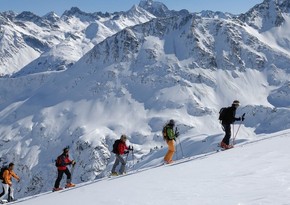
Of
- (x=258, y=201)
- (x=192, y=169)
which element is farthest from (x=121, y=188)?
(x=258, y=201)

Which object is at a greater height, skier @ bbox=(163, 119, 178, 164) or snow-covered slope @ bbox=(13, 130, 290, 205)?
skier @ bbox=(163, 119, 178, 164)

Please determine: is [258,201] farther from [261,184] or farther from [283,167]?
[283,167]

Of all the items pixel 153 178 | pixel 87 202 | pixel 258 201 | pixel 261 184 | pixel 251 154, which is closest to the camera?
pixel 258 201

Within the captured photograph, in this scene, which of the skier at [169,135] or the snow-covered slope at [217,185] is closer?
the snow-covered slope at [217,185]

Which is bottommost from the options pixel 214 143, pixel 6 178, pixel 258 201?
pixel 258 201

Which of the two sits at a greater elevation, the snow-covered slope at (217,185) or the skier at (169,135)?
the skier at (169,135)

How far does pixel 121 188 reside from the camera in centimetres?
1695

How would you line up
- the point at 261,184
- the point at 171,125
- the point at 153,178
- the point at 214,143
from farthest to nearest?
the point at 214,143 < the point at 171,125 < the point at 153,178 < the point at 261,184

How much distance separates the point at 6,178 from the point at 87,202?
493 inches

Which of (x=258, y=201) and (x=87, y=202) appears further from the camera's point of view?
(x=87, y=202)

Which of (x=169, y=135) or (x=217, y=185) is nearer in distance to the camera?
(x=217, y=185)

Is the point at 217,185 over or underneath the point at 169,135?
underneath

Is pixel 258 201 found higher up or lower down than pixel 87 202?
lower down

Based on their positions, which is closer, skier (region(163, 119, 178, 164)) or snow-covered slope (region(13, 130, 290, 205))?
snow-covered slope (region(13, 130, 290, 205))
